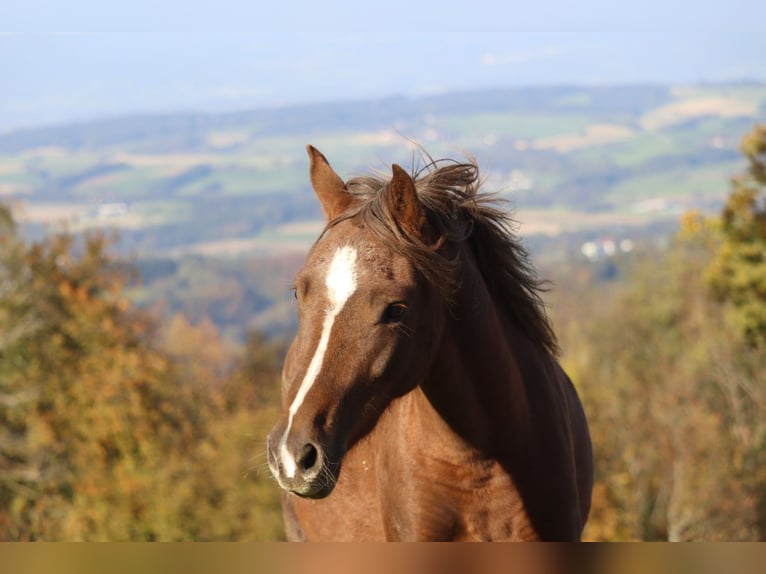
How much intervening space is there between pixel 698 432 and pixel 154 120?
72.1 meters

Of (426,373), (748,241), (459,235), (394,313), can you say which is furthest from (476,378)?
(748,241)

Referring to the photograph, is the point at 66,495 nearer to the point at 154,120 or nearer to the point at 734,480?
the point at 734,480

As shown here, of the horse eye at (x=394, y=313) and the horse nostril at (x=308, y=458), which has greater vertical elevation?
the horse eye at (x=394, y=313)

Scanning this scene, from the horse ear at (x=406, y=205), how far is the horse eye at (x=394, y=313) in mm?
344

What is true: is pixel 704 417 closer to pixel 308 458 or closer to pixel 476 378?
pixel 476 378

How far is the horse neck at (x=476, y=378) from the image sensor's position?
13.1 ft

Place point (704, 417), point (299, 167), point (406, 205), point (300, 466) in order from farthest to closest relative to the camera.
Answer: point (299, 167) → point (704, 417) → point (406, 205) → point (300, 466)

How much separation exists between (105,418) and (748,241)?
18617 millimetres

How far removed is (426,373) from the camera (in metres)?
3.79

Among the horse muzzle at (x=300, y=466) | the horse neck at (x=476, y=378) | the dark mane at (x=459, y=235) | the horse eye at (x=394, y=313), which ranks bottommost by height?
the horse muzzle at (x=300, y=466)

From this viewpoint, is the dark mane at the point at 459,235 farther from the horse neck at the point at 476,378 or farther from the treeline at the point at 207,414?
the treeline at the point at 207,414

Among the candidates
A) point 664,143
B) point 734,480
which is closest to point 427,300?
point 734,480

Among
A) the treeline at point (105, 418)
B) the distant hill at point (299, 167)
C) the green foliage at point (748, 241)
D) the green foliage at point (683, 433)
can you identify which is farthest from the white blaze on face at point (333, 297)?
the distant hill at point (299, 167)

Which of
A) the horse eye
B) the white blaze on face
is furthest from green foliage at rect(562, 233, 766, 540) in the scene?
the white blaze on face
